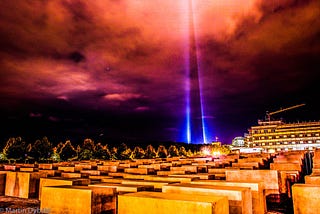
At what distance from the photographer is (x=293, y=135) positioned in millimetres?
112625

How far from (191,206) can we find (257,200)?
94.4 inches

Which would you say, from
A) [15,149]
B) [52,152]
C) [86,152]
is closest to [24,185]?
[15,149]

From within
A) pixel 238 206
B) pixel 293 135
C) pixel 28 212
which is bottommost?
pixel 28 212

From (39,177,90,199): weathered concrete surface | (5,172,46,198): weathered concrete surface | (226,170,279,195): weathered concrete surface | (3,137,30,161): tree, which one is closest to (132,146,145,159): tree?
(3,137,30,161): tree

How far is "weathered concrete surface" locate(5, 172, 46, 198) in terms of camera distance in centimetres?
812

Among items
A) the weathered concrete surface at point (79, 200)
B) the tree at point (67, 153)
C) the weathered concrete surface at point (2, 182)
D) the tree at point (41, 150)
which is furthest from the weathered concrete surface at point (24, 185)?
the tree at point (67, 153)

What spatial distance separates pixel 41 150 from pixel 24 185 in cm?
3168

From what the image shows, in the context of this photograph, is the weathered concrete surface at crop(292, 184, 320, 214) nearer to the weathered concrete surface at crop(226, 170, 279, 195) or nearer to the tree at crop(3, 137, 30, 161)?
the weathered concrete surface at crop(226, 170, 279, 195)

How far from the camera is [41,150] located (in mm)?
36844

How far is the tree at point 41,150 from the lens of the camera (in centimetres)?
3647

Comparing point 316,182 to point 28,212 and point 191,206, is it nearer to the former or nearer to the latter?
point 191,206

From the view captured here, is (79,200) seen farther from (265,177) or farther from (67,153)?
(67,153)

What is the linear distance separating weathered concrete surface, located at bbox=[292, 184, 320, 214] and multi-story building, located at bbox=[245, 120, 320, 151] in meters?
115

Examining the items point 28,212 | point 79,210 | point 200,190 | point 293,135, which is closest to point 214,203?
point 200,190
